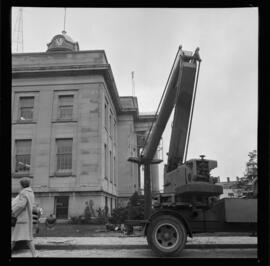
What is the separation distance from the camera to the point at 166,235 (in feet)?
26.1

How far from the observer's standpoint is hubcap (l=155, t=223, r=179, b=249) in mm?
7887

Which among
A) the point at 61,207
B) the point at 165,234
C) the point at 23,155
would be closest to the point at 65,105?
the point at 23,155

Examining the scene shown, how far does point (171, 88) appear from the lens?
34.0 ft

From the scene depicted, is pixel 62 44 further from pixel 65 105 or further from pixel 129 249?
pixel 129 249

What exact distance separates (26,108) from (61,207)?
21.5ft

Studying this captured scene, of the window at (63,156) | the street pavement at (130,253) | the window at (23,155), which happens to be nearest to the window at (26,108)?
the window at (23,155)

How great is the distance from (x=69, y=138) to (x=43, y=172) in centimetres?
259

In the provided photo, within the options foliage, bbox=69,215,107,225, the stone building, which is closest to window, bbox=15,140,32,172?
the stone building

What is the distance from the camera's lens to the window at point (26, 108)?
2120 cm

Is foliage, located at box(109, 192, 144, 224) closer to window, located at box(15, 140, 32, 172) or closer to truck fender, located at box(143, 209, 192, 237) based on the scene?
truck fender, located at box(143, 209, 192, 237)

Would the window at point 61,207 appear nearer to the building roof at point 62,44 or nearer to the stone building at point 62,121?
the stone building at point 62,121

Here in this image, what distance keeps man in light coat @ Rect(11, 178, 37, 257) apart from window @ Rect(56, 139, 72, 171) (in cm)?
1413
